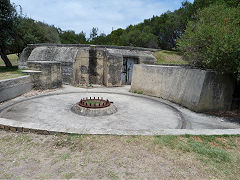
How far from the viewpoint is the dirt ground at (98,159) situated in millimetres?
2961

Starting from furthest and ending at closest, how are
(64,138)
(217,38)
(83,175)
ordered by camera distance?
(217,38)
(64,138)
(83,175)

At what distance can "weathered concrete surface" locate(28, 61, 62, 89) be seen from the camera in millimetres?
10109

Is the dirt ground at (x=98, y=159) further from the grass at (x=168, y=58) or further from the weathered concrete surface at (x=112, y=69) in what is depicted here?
the grass at (x=168, y=58)

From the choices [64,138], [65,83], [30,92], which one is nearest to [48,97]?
[30,92]

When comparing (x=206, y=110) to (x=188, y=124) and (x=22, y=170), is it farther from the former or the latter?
(x=22, y=170)

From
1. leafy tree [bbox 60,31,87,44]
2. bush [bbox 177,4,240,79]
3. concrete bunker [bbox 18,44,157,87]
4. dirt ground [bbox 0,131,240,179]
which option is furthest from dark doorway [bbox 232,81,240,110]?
leafy tree [bbox 60,31,87,44]

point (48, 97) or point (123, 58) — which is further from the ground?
point (123, 58)

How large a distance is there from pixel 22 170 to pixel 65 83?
32.6 feet

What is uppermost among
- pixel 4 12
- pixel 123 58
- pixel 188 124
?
pixel 4 12

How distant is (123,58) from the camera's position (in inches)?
541

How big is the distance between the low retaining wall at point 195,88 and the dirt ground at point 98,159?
3.15 meters

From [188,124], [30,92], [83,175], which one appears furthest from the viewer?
[30,92]

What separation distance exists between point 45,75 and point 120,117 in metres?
5.97

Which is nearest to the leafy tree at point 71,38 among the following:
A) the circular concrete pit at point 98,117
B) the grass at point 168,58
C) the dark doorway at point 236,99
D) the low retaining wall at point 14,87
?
the grass at point 168,58
